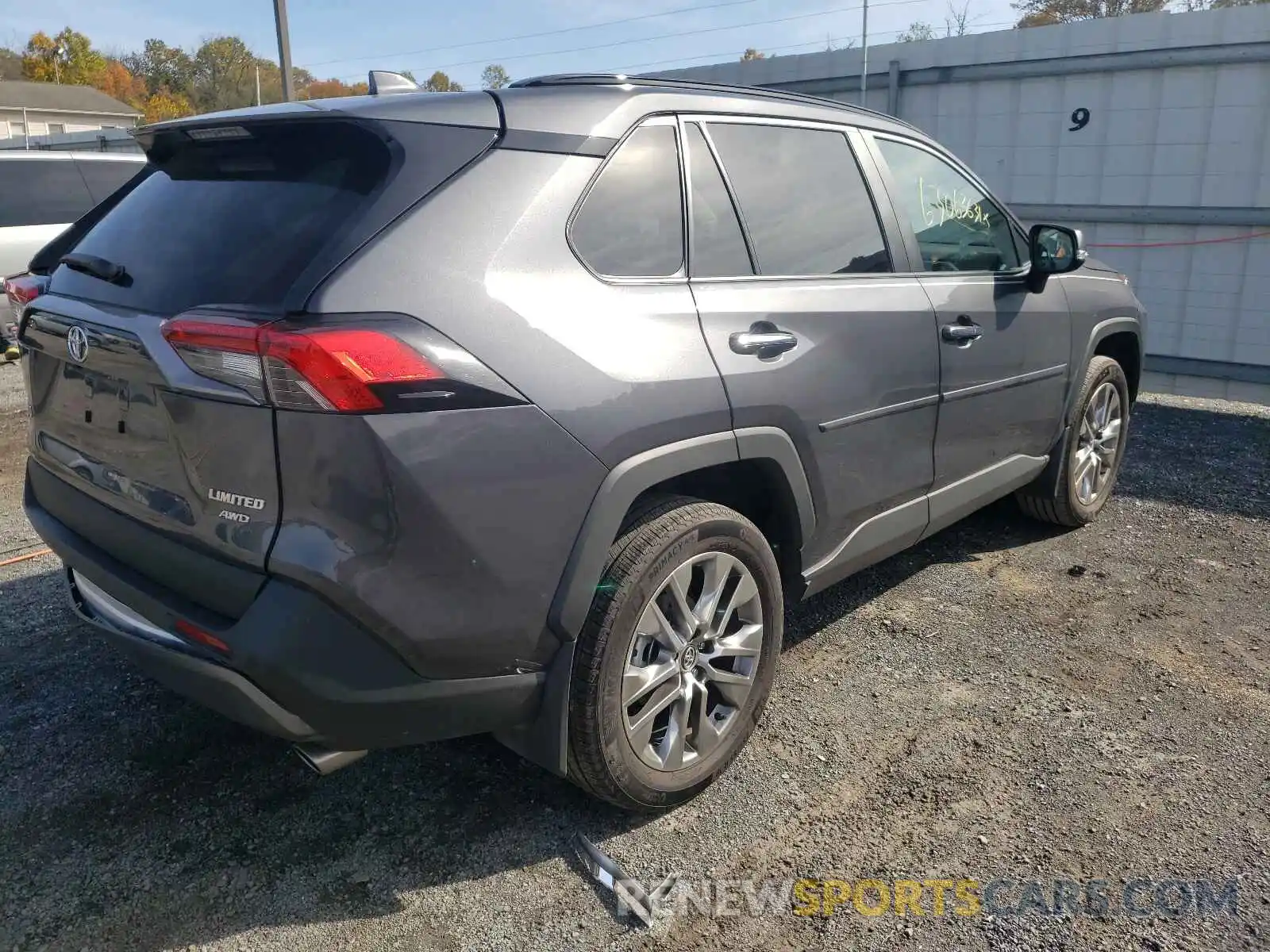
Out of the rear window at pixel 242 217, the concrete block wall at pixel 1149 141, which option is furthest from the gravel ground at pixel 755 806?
the concrete block wall at pixel 1149 141

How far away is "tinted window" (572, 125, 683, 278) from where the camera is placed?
7.88 feet

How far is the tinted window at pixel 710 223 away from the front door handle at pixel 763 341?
18 centimetres

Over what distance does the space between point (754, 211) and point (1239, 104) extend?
6822mm

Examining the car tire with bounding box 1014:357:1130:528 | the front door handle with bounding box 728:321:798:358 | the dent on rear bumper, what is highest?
the front door handle with bounding box 728:321:798:358

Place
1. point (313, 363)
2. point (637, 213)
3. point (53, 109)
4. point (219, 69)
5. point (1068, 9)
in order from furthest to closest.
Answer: point (219, 69)
point (53, 109)
point (1068, 9)
point (637, 213)
point (313, 363)

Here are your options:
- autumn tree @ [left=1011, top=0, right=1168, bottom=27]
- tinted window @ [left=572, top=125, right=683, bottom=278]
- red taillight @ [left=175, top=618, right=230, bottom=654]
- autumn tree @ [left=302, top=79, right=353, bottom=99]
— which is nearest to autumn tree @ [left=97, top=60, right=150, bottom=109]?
autumn tree @ [left=302, top=79, right=353, bottom=99]

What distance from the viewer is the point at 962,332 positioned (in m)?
3.51

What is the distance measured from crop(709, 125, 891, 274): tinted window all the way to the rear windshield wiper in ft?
5.36

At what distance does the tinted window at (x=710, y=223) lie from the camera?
268cm

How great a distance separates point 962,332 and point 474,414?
2122mm

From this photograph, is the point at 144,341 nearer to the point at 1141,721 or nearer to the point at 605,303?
the point at 605,303

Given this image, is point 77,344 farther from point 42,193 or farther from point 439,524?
point 42,193

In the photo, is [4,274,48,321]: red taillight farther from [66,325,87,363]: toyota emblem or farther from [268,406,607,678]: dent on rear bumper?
[268,406,607,678]: dent on rear bumper

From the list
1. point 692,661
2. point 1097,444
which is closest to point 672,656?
point 692,661
